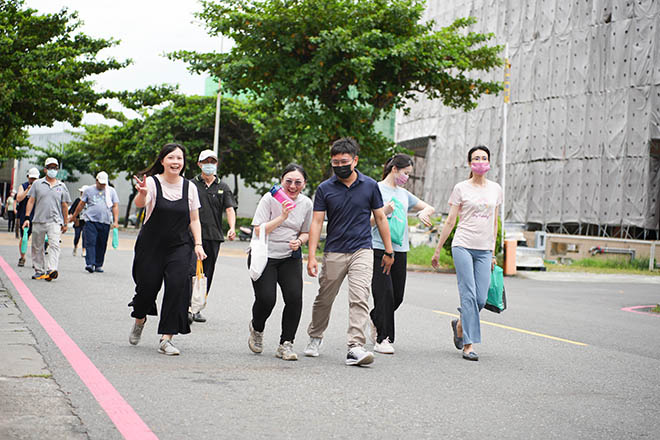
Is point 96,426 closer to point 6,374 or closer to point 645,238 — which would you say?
point 6,374

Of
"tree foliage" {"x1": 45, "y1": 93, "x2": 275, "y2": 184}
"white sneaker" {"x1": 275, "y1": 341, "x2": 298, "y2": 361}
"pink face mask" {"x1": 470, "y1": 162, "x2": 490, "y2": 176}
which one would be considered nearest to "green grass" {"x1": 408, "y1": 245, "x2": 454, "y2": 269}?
"pink face mask" {"x1": 470, "y1": 162, "x2": 490, "y2": 176}

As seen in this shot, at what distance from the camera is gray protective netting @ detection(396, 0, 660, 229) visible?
32375 millimetres

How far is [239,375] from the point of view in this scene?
570 cm

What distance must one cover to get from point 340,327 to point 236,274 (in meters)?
7.81

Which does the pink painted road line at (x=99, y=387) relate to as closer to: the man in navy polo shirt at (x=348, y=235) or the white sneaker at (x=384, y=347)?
the man in navy polo shirt at (x=348, y=235)

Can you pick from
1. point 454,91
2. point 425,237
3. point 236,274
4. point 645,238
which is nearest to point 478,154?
point 236,274

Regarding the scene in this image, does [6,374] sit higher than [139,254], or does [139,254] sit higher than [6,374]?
[139,254]

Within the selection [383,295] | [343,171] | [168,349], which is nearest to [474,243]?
[383,295]

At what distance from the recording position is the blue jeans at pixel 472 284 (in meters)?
7.01

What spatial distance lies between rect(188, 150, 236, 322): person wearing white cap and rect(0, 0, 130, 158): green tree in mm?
17827

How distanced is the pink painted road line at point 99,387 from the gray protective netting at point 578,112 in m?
28.9

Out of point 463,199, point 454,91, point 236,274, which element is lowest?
point 236,274

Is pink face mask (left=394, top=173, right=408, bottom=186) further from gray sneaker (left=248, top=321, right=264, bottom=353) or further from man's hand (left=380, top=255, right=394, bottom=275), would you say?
gray sneaker (left=248, top=321, right=264, bottom=353)

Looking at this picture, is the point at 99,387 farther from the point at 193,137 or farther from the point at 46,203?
the point at 193,137
